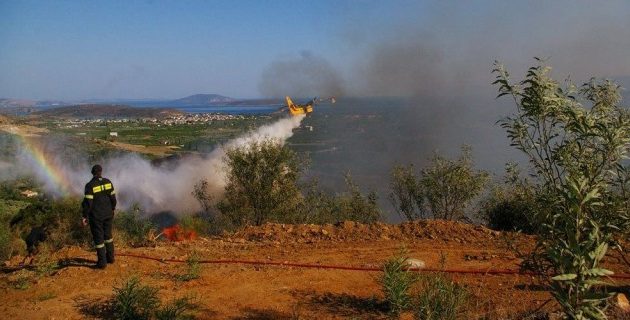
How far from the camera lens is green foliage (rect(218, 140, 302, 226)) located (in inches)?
997

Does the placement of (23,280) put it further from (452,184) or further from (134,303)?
(452,184)

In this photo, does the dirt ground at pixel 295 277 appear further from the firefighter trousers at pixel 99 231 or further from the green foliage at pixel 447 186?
the green foliage at pixel 447 186

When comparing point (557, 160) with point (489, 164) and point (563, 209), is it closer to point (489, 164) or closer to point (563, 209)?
point (563, 209)

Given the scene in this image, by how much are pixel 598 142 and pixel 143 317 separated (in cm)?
650

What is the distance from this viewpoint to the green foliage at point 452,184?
25.5 m

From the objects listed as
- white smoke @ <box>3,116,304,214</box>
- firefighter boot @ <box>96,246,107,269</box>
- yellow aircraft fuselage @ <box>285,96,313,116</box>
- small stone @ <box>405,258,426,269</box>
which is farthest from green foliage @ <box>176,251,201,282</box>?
white smoke @ <box>3,116,304,214</box>

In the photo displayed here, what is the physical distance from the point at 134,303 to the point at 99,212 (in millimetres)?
3391

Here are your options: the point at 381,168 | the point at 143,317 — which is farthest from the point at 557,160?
the point at 381,168

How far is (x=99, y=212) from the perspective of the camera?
32.2 feet

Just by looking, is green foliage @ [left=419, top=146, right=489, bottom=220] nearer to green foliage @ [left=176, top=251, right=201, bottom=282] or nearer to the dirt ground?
the dirt ground

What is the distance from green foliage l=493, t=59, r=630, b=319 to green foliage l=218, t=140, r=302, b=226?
20.0 metres

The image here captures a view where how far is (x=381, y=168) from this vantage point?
10906cm

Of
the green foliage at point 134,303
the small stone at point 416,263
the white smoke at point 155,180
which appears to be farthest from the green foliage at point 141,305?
the white smoke at point 155,180

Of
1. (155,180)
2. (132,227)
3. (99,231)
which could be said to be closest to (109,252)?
(99,231)
